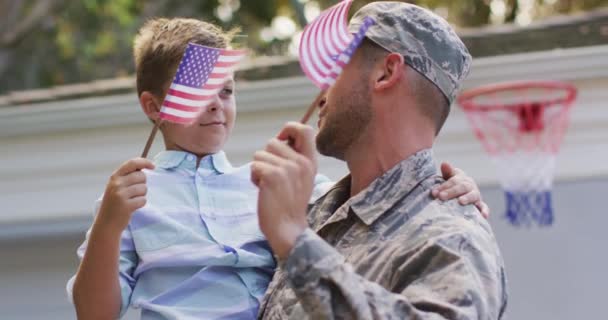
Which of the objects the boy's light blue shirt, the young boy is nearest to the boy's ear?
the young boy

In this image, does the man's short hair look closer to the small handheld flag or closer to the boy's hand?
the small handheld flag

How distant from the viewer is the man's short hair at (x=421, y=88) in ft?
7.57

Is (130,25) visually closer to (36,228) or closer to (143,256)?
(36,228)

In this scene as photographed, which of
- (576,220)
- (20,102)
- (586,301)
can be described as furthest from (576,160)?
(20,102)

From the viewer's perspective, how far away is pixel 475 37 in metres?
6.56

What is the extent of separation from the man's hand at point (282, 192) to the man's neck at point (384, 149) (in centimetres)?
43

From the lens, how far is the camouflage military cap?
2295 millimetres

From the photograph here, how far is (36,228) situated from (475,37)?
289 cm

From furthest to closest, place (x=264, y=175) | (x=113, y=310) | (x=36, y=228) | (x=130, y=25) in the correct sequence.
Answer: (x=130, y=25) < (x=36, y=228) < (x=113, y=310) < (x=264, y=175)

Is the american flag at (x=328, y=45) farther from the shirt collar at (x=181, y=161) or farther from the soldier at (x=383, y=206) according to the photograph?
the shirt collar at (x=181, y=161)

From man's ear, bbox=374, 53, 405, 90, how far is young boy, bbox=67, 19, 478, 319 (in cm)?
29

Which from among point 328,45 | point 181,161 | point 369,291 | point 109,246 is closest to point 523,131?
point 181,161

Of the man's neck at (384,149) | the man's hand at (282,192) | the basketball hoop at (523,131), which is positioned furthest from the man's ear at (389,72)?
the basketball hoop at (523,131)

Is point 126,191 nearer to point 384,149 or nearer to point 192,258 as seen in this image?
point 192,258
